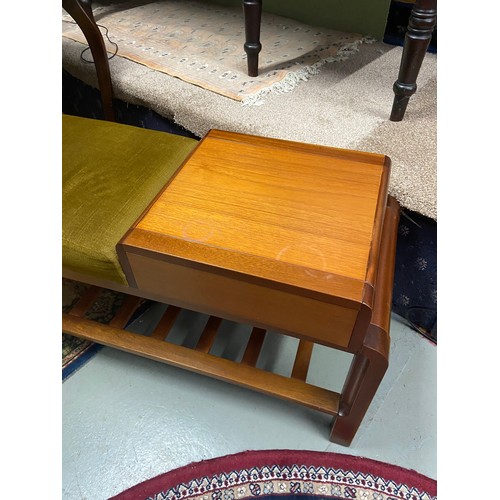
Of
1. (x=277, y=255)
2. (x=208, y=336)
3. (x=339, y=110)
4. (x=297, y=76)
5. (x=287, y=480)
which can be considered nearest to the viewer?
(x=277, y=255)

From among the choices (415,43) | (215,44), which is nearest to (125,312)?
(415,43)

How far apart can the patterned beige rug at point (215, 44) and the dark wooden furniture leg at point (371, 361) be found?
2.25 ft

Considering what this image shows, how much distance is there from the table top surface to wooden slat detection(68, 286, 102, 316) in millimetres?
389

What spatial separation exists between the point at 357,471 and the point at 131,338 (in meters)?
0.52

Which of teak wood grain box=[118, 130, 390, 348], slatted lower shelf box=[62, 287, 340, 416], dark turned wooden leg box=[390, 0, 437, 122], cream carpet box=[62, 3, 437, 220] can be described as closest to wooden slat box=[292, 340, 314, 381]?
slatted lower shelf box=[62, 287, 340, 416]

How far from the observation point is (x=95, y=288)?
3.38ft

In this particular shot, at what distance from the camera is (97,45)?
Answer: 50.6 inches

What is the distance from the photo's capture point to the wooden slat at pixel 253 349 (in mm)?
876

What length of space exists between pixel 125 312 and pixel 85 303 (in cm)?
10

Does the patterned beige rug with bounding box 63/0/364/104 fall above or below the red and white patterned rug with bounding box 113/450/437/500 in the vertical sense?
above

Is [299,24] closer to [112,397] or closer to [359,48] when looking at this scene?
[359,48]

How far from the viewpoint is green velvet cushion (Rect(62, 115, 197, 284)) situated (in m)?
0.73

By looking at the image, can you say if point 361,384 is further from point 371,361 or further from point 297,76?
point 297,76

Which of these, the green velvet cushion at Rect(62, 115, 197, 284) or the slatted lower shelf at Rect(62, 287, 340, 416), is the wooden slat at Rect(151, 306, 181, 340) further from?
the green velvet cushion at Rect(62, 115, 197, 284)
